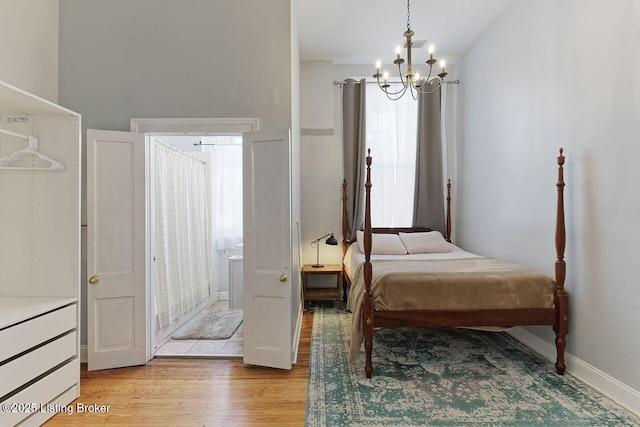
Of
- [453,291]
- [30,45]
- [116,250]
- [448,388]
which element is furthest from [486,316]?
[30,45]

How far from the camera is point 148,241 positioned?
3.05 metres

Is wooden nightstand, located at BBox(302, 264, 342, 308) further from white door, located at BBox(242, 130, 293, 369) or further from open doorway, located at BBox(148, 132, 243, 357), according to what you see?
white door, located at BBox(242, 130, 293, 369)

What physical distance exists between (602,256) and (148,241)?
11.6 ft

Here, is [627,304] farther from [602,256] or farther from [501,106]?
[501,106]

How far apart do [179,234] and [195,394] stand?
194 cm

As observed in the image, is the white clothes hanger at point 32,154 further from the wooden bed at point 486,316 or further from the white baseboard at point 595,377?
the white baseboard at point 595,377

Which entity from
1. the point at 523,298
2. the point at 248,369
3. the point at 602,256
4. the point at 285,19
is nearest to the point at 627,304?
the point at 602,256

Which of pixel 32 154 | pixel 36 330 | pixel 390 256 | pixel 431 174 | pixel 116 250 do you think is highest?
pixel 431 174

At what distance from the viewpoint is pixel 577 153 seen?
2.80 metres

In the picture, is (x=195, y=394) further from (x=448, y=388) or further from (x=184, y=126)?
(x=184, y=126)

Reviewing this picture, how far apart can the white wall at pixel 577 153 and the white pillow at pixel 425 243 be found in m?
0.57

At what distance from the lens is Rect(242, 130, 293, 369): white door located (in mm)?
2871

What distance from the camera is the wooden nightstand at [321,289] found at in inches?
177

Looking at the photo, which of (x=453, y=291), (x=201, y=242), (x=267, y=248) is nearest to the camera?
(x=453, y=291)
